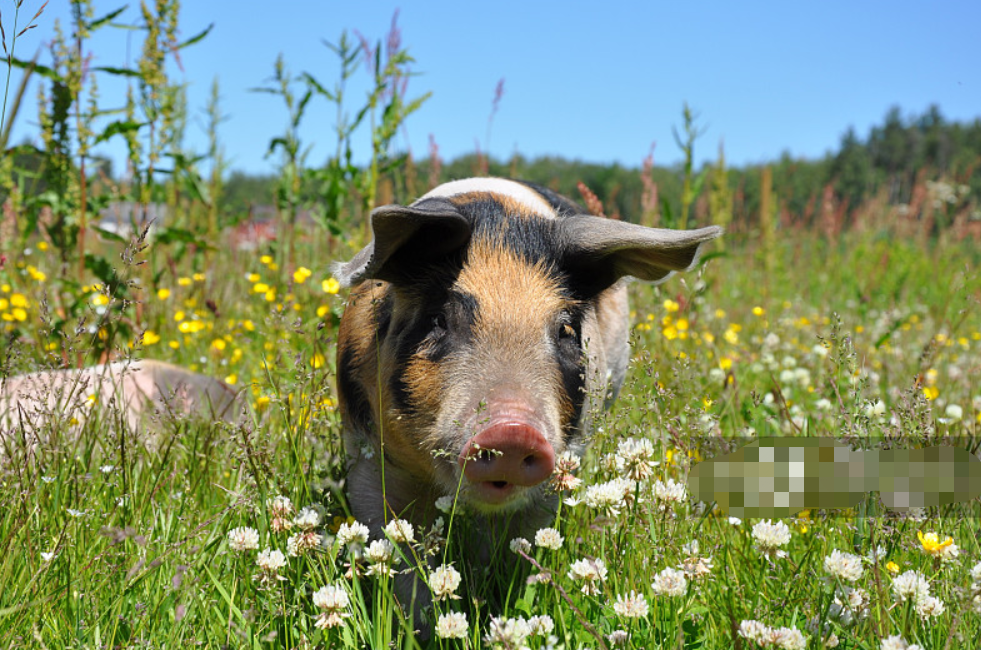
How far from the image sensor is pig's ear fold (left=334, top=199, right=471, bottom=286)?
2.45m

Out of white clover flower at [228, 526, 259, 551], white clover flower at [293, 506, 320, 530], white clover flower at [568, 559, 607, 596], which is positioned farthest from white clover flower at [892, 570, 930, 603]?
white clover flower at [228, 526, 259, 551]

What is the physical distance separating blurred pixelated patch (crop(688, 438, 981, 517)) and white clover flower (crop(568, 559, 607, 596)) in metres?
0.56

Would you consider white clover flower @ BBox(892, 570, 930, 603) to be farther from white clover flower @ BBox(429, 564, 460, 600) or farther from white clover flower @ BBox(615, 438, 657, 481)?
white clover flower @ BBox(429, 564, 460, 600)

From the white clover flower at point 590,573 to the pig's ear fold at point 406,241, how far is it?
116 cm

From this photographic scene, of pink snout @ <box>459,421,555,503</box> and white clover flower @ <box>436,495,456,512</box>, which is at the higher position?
pink snout @ <box>459,421,555,503</box>

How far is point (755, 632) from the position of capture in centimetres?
171

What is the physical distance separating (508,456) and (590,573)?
1.21ft

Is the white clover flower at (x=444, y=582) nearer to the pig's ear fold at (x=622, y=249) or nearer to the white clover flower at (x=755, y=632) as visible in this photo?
the white clover flower at (x=755, y=632)

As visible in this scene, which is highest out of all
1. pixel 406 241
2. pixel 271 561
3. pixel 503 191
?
pixel 503 191

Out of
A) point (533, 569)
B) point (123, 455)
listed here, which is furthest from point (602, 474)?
point (123, 455)

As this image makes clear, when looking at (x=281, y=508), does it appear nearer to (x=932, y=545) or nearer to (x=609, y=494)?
(x=609, y=494)

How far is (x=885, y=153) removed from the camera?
54.7m

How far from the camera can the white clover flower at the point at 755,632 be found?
1.68 meters

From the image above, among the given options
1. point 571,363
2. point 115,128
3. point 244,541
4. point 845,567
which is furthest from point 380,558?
point 115,128
